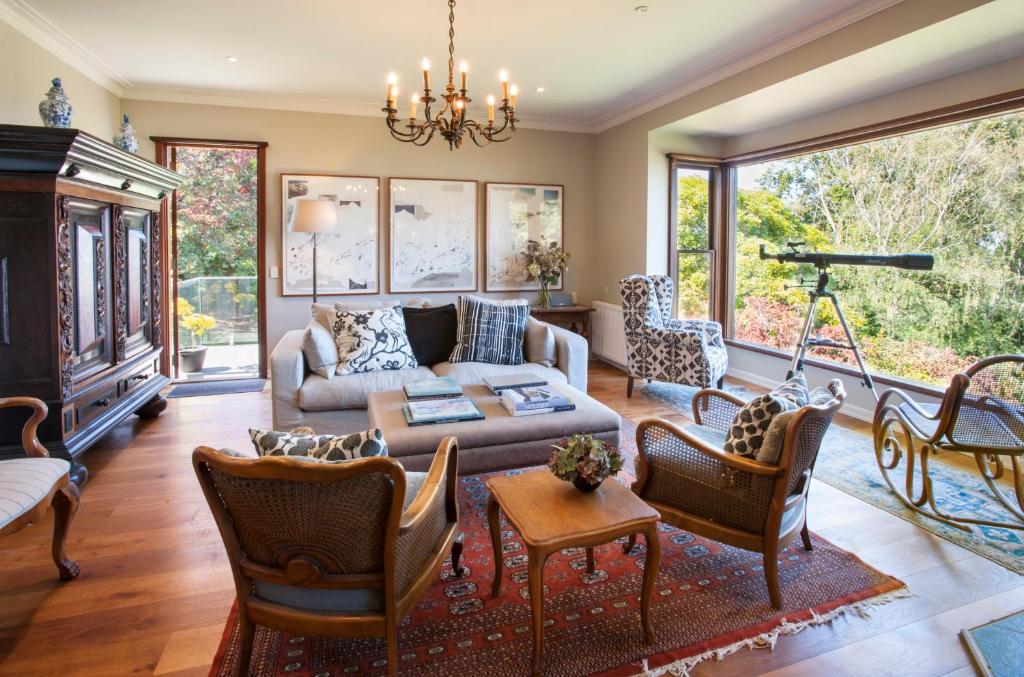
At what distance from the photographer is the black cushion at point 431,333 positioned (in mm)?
4215

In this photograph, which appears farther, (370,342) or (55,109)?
(370,342)

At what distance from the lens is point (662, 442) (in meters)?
2.25

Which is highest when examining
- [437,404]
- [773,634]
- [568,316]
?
[568,316]

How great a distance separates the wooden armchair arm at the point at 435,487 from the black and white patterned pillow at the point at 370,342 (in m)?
1.99

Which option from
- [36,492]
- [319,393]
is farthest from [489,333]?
[36,492]

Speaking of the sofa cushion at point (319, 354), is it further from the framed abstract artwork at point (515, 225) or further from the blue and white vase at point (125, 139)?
the framed abstract artwork at point (515, 225)

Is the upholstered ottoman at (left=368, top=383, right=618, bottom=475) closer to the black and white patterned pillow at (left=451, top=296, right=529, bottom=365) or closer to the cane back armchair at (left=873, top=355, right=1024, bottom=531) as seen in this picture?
the black and white patterned pillow at (left=451, top=296, right=529, bottom=365)

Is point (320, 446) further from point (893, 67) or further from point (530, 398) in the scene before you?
point (893, 67)

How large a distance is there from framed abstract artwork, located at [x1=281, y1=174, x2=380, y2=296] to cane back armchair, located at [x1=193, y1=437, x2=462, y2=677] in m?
4.41

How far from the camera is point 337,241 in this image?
5688 millimetres

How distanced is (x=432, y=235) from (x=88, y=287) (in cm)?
330

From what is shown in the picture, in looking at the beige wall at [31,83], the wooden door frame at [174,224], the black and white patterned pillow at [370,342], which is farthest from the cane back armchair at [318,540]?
the wooden door frame at [174,224]

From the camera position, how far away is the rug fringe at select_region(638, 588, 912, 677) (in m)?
1.74

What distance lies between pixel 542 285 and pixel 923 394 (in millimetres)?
3509
